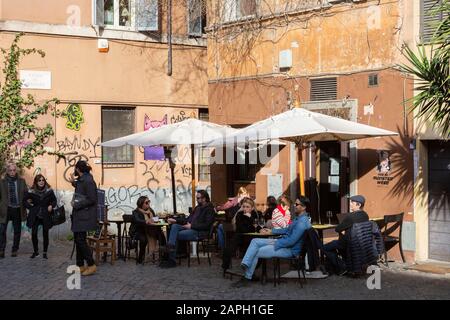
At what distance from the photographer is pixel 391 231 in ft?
39.4

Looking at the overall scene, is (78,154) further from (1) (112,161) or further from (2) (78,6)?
(2) (78,6)

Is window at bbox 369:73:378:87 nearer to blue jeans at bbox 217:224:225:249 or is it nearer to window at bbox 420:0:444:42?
window at bbox 420:0:444:42

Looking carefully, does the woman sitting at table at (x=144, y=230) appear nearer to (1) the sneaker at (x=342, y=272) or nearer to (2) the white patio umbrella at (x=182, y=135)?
(2) the white patio umbrella at (x=182, y=135)

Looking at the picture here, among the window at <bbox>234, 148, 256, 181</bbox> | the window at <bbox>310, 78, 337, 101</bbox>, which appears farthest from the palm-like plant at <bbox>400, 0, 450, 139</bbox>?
the window at <bbox>234, 148, 256, 181</bbox>

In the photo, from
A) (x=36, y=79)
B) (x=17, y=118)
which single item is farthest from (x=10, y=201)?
(x=36, y=79)

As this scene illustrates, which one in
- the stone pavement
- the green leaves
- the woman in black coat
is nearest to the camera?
the stone pavement

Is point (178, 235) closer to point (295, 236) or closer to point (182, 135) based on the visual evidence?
point (182, 135)

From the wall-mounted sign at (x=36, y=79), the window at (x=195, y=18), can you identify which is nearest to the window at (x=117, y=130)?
the wall-mounted sign at (x=36, y=79)

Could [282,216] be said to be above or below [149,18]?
below

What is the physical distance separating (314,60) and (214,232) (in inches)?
152

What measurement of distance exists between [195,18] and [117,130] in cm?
371

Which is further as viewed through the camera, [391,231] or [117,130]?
[117,130]

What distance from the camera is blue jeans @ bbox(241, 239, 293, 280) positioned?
9.78 meters

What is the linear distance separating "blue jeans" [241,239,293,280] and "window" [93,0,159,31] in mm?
9567
